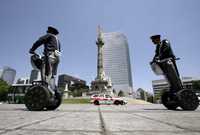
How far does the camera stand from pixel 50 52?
17.4ft

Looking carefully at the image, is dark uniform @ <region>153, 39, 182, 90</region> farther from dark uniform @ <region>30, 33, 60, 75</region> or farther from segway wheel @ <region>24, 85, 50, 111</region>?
segway wheel @ <region>24, 85, 50, 111</region>

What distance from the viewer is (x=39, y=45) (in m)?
5.53

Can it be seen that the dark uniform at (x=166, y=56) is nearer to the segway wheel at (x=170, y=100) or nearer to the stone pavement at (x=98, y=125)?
the segway wheel at (x=170, y=100)

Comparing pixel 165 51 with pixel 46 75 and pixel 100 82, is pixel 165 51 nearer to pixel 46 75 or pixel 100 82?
pixel 46 75

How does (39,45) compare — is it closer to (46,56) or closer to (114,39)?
(46,56)

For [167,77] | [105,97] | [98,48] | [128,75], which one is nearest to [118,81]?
[128,75]

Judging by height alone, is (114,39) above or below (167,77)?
above

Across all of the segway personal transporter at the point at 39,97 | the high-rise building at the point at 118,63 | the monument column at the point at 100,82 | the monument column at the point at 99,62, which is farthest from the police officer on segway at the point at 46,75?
the high-rise building at the point at 118,63

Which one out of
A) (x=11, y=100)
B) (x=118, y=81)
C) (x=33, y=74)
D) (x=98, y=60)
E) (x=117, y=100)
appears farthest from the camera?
(x=33, y=74)

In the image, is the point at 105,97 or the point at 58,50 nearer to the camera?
the point at 58,50

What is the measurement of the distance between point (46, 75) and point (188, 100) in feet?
15.0

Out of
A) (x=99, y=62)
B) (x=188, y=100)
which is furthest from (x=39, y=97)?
(x=99, y=62)

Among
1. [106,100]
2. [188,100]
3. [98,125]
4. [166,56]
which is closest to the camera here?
[98,125]

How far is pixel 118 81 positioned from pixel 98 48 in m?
93.3
